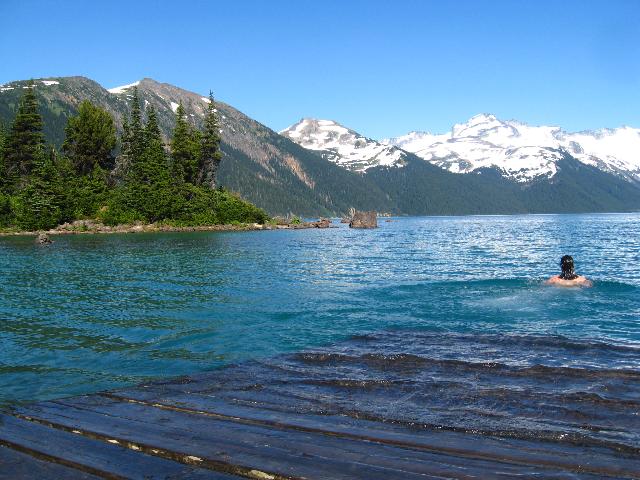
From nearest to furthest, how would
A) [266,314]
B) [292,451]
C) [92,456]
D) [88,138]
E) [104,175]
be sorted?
[92,456]
[292,451]
[266,314]
[88,138]
[104,175]

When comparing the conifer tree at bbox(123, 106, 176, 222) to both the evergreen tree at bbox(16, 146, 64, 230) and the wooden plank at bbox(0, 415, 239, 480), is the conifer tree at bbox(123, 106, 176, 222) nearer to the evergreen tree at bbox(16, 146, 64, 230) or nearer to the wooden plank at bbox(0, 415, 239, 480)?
the evergreen tree at bbox(16, 146, 64, 230)

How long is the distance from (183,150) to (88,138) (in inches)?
913

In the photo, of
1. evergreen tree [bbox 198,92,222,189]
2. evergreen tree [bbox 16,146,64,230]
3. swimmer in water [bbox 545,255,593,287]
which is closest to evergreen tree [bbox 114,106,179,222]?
evergreen tree [bbox 198,92,222,189]

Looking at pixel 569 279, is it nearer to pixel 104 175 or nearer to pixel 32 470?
pixel 32 470

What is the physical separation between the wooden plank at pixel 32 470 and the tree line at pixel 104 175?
381ft

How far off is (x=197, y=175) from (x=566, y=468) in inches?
5417

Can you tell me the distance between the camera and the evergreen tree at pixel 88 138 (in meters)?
125

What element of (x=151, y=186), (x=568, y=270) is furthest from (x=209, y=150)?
Answer: (x=568, y=270)

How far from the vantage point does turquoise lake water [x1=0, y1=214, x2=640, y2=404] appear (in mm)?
16328

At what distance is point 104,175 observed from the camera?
12850 centimetres

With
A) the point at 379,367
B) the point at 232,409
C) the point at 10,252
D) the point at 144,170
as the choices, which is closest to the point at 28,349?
the point at 232,409

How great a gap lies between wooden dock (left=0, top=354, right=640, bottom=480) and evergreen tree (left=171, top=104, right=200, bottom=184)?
124297 mm

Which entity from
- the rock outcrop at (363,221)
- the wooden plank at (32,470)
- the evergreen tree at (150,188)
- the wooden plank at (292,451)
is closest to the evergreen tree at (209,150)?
the evergreen tree at (150,188)

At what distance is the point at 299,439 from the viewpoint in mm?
8836
